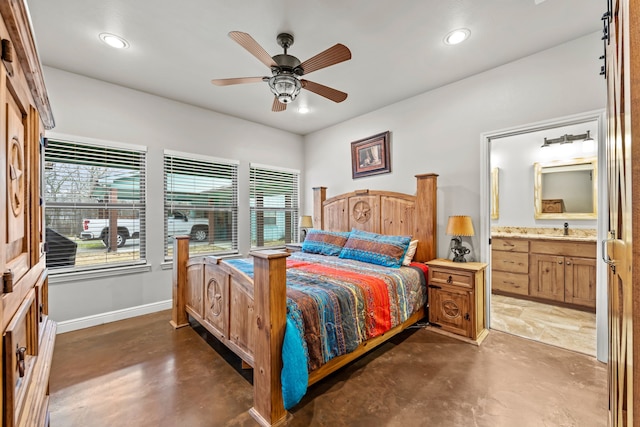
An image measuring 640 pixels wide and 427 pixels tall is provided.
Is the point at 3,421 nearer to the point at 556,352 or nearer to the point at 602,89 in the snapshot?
the point at 556,352

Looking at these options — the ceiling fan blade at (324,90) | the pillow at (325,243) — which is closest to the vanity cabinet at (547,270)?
the pillow at (325,243)

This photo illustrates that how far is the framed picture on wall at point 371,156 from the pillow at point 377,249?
1.09m

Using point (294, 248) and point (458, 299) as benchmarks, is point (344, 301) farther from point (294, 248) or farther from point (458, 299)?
point (294, 248)

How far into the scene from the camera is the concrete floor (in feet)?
5.72

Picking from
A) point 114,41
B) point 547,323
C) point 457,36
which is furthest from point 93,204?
point 547,323

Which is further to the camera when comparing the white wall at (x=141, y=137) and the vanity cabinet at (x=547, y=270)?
the vanity cabinet at (x=547, y=270)

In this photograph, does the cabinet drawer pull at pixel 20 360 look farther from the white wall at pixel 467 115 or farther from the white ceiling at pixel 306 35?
the white wall at pixel 467 115

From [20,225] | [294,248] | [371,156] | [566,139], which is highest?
[566,139]

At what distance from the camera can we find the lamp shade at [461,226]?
2.89 meters

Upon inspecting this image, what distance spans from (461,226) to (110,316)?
13.5 ft

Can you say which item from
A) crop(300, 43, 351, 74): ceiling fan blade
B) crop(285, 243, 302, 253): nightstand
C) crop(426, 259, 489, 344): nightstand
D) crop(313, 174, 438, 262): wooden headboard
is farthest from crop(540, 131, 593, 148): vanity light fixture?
crop(285, 243, 302, 253): nightstand

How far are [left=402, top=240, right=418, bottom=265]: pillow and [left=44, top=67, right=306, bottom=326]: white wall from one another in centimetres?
253

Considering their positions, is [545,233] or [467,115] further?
[545,233]

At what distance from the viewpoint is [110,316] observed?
3.21 meters
